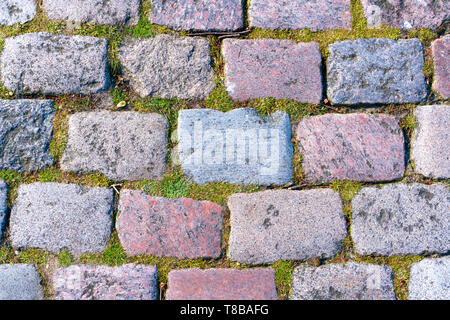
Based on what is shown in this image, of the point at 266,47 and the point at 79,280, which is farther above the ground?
the point at 266,47

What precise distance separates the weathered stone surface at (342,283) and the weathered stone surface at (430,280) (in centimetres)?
10

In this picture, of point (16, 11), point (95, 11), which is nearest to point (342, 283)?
point (95, 11)

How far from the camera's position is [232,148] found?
1839mm

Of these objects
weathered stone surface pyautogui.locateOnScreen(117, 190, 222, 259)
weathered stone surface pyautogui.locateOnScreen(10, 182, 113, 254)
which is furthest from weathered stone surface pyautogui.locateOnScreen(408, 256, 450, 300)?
weathered stone surface pyautogui.locateOnScreen(10, 182, 113, 254)

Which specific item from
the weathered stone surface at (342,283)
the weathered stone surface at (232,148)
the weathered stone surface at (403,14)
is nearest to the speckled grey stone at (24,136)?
the weathered stone surface at (232,148)

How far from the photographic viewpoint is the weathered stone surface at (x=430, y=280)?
180 centimetres

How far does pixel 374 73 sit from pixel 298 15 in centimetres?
44

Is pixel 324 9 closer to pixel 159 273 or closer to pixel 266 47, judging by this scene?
pixel 266 47

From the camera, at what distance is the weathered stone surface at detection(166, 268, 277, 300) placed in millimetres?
1783
